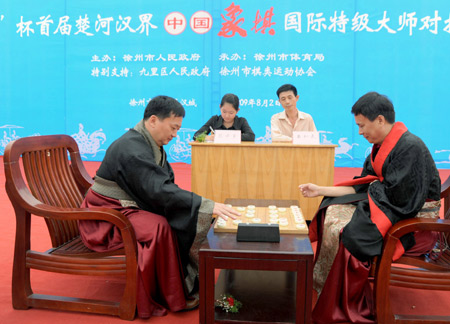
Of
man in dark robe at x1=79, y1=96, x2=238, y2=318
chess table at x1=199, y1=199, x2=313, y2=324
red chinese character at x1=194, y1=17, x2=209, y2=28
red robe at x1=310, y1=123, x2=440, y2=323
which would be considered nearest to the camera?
chess table at x1=199, y1=199, x2=313, y2=324

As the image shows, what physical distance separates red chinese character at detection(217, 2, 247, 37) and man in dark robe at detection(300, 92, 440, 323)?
4.56m

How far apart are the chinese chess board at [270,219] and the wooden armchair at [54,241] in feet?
1.41

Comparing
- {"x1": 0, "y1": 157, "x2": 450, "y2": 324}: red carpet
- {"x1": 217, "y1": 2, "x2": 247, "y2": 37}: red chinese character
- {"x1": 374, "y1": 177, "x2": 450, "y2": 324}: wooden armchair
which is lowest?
{"x1": 0, "y1": 157, "x2": 450, "y2": 324}: red carpet


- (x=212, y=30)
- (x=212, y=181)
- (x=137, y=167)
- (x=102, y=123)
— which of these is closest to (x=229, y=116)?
(x=212, y=181)

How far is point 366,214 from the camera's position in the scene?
1.97 metres

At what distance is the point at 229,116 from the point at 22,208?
2.36 metres

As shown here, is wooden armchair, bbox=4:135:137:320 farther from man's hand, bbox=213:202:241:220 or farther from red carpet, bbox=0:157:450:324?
man's hand, bbox=213:202:241:220

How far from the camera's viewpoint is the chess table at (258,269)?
169cm

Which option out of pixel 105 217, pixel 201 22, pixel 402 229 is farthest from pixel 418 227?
pixel 201 22

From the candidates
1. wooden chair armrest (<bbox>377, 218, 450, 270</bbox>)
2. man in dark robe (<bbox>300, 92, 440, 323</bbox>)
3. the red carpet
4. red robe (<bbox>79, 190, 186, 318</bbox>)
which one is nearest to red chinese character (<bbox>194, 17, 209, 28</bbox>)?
the red carpet

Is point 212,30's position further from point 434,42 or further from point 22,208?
point 22,208

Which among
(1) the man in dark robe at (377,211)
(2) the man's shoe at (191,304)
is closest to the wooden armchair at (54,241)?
(2) the man's shoe at (191,304)

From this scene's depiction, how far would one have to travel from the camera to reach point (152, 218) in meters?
2.05

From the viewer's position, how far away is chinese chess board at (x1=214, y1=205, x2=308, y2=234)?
1.93 meters
